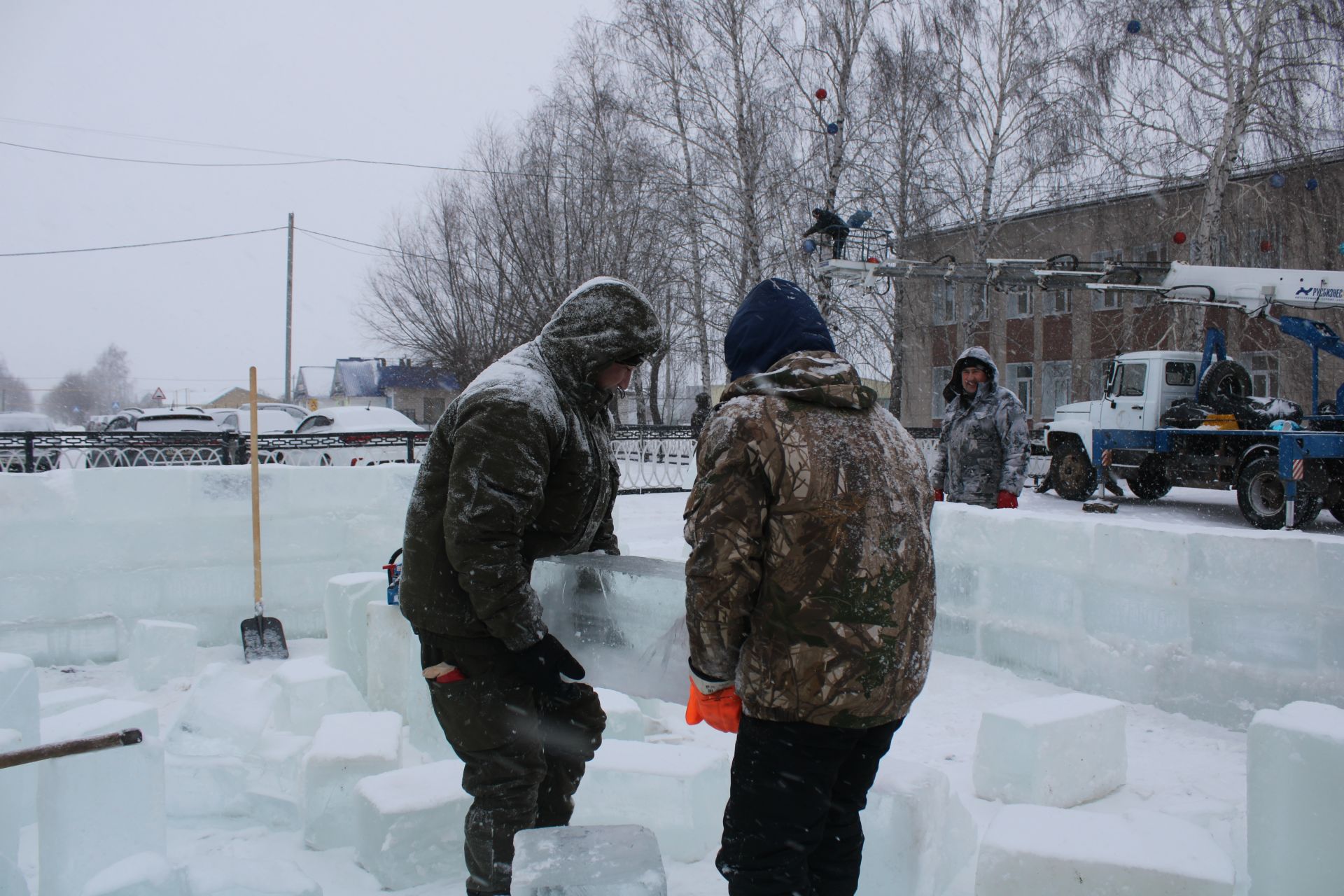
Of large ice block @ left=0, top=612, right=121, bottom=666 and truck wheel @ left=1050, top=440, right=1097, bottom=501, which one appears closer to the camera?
large ice block @ left=0, top=612, right=121, bottom=666

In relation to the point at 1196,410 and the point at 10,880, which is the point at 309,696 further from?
the point at 1196,410

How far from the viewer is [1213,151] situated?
14.6 metres

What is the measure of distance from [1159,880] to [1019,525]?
226 centimetres

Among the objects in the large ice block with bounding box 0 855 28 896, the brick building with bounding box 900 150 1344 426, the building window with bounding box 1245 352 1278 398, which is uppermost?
the brick building with bounding box 900 150 1344 426

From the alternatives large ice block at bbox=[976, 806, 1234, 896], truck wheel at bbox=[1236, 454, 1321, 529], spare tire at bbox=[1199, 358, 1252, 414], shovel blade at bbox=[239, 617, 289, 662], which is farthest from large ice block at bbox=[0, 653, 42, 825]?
spare tire at bbox=[1199, 358, 1252, 414]

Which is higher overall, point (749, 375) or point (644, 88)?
point (644, 88)

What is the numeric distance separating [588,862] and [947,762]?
1.98 metres

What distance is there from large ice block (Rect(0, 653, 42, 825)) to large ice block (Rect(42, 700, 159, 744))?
0.07 metres

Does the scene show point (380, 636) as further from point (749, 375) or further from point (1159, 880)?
point (1159, 880)

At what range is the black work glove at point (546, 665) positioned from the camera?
206 cm

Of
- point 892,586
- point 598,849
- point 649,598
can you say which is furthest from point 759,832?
point 649,598

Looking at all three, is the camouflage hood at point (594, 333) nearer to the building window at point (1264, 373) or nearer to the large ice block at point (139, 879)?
the large ice block at point (139, 879)

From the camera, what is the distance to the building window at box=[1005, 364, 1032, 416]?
79.7 ft

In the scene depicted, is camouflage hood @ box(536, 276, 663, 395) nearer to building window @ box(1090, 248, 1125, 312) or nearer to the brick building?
the brick building
